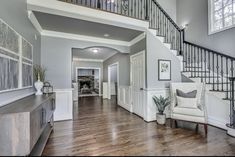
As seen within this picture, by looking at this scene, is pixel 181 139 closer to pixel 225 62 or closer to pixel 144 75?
pixel 144 75

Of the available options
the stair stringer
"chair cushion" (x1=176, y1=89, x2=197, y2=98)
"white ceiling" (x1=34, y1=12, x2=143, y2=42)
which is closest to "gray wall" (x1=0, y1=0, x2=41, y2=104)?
"white ceiling" (x1=34, y1=12, x2=143, y2=42)

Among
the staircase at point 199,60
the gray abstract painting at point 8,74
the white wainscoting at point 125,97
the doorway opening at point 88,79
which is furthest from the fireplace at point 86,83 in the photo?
the gray abstract painting at point 8,74

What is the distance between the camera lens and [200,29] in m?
4.70

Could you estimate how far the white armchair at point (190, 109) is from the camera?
300cm

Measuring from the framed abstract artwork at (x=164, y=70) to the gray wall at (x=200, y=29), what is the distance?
1.56 meters

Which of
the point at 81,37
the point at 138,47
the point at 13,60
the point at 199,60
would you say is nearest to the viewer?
the point at 13,60

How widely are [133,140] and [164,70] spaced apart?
240 centimetres

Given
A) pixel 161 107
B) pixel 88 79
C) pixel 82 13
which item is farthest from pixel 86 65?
pixel 161 107

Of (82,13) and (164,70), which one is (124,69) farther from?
(82,13)

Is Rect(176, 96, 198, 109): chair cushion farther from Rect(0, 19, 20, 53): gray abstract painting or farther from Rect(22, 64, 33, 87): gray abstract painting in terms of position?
Rect(0, 19, 20, 53): gray abstract painting

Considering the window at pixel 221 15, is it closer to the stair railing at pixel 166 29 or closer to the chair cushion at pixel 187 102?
the stair railing at pixel 166 29

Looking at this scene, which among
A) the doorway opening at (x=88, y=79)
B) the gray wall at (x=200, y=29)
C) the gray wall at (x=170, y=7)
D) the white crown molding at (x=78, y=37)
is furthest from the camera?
the doorway opening at (x=88, y=79)

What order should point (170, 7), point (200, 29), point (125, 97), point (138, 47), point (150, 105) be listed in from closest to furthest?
point (150, 105), point (138, 47), point (200, 29), point (125, 97), point (170, 7)

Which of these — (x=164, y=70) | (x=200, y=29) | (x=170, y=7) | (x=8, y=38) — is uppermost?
(x=170, y=7)
